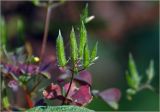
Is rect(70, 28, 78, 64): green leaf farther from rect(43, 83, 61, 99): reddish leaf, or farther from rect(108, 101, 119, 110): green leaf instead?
rect(108, 101, 119, 110): green leaf

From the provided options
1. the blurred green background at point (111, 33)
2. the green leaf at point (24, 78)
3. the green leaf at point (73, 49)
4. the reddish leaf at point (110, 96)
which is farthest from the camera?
the blurred green background at point (111, 33)

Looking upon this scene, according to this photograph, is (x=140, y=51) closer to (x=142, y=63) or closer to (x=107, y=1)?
(x=142, y=63)

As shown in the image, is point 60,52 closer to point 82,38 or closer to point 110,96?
point 82,38

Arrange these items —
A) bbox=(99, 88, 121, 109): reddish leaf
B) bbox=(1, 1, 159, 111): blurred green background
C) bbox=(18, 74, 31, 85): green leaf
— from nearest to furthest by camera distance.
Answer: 1. bbox=(18, 74, 31, 85): green leaf
2. bbox=(99, 88, 121, 109): reddish leaf
3. bbox=(1, 1, 159, 111): blurred green background

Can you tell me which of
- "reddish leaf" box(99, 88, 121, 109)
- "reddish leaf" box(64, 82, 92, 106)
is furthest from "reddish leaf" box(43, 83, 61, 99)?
"reddish leaf" box(99, 88, 121, 109)

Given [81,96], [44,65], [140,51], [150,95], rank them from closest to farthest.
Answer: [81,96], [44,65], [150,95], [140,51]

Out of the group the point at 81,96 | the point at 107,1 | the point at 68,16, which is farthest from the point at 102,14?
the point at 81,96

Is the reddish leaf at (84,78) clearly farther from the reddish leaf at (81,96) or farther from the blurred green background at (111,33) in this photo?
the blurred green background at (111,33)

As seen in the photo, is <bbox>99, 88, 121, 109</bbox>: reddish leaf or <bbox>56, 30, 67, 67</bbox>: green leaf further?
<bbox>99, 88, 121, 109</bbox>: reddish leaf

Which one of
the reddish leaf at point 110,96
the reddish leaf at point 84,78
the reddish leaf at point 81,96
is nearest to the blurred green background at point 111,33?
the reddish leaf at point 110,96
